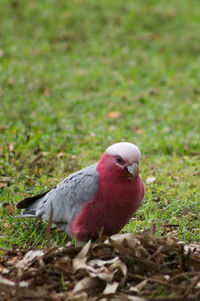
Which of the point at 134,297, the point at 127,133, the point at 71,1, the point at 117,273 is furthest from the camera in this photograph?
the point at 71,1

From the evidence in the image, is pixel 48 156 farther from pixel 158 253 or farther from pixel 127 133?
pixel 158 253

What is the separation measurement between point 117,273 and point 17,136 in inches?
127

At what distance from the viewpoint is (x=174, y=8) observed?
945 centimetres

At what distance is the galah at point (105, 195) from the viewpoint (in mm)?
2822

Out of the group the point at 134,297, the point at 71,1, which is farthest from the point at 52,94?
the point at 134,297

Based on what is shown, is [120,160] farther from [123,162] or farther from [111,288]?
[111,288]

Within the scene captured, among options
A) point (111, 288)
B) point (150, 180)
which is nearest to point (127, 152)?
point (111, 288)

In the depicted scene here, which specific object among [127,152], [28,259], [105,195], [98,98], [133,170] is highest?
[127,152]

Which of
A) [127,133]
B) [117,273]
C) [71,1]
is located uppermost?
[71,1]

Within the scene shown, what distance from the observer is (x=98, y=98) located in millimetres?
6770

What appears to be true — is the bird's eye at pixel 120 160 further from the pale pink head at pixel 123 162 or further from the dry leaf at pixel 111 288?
the dry leaf at pixel 111 288

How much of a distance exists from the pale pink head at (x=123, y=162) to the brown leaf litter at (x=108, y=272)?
42 cm

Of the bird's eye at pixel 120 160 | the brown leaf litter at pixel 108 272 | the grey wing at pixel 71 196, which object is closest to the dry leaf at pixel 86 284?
the brown leaf litter at pixel 108 272

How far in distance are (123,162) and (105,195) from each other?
10.3 inches
